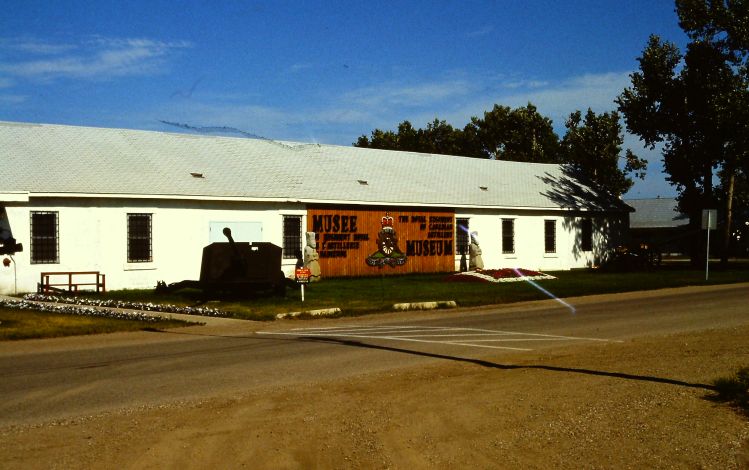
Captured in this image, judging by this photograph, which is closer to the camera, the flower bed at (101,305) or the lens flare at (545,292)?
the flower bed at (101,305)

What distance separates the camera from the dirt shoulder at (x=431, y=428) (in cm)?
718

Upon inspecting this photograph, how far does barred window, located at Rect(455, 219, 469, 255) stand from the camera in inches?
1635

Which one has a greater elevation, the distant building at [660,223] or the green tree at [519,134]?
the green tree at [519,134]

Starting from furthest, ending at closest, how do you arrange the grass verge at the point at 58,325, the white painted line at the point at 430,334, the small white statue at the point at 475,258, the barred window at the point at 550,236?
1. the barred window at the point at 550,236
2. the small white statue at the point at 475,258
3. the grass verge at the point at 58,325
4. the white painted line at the point at 430,334

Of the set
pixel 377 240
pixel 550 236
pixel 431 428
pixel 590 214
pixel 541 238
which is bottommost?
pixel 431 428

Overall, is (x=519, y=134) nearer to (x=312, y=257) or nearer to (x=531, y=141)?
(x=531, y=141)

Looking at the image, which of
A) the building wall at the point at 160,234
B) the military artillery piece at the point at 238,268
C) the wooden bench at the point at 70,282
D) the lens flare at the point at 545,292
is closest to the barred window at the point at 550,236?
the building wall at the point at 160,234

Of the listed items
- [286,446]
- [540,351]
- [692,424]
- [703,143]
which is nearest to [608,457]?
[692,424]

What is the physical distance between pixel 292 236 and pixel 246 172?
344 cm

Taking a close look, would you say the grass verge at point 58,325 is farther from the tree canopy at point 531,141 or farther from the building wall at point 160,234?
the tree canopy at point 531,141

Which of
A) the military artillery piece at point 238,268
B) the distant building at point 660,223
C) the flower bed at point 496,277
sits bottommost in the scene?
the flower bed at point 496,277

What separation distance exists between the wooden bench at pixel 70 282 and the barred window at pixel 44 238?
26.3 inches

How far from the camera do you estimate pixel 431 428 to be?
326 inches

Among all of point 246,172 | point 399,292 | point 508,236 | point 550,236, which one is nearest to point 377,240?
point 246,172
